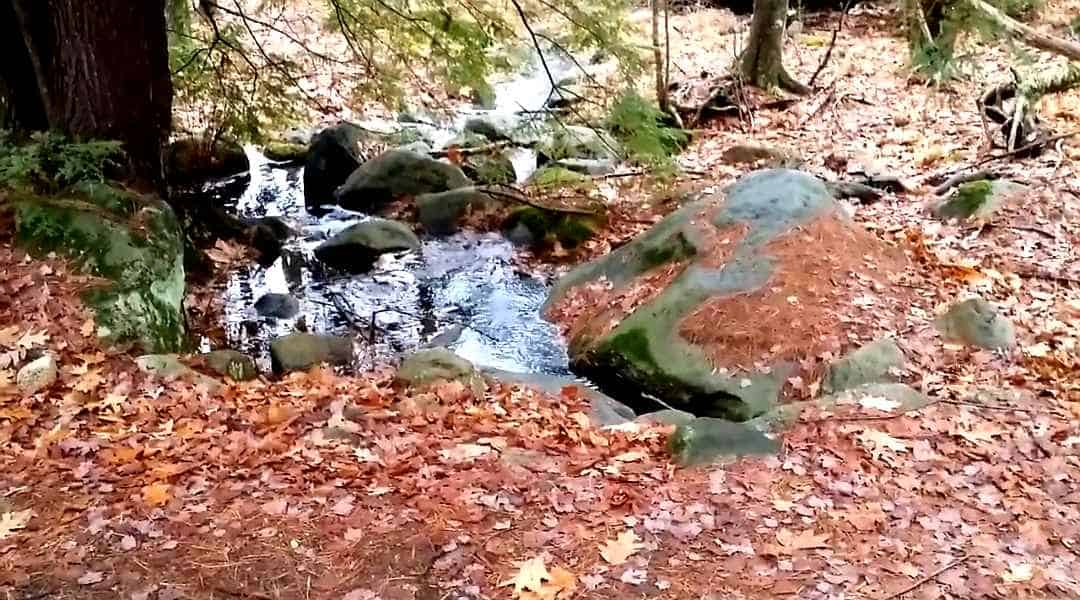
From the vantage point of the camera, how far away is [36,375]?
5738 millimetres

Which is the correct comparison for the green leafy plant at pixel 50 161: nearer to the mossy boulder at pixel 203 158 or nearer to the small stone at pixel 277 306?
the small stone at pixel 277 306

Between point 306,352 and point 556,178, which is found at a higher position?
point 556,178

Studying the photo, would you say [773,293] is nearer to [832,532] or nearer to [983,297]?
[983,297]

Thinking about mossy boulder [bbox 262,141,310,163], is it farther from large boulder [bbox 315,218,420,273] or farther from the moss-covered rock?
the moss-covered rock

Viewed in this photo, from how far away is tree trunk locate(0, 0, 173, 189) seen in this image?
25.5ft

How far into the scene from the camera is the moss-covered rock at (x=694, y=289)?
7.40m

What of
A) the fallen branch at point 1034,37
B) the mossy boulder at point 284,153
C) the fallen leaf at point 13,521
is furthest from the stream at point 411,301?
the fallen branch at point 1034,37

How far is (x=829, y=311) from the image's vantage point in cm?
789

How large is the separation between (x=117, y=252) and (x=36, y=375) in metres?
1.81

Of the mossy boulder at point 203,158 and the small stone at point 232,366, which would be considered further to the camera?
the mossy boulder at point 203,158

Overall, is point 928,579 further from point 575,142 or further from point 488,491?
point 575,142

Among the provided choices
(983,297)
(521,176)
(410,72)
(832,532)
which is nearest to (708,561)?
(832,532)

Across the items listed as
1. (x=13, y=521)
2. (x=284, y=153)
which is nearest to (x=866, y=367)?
(x=13, y=521)

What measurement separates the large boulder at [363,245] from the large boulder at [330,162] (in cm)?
267
